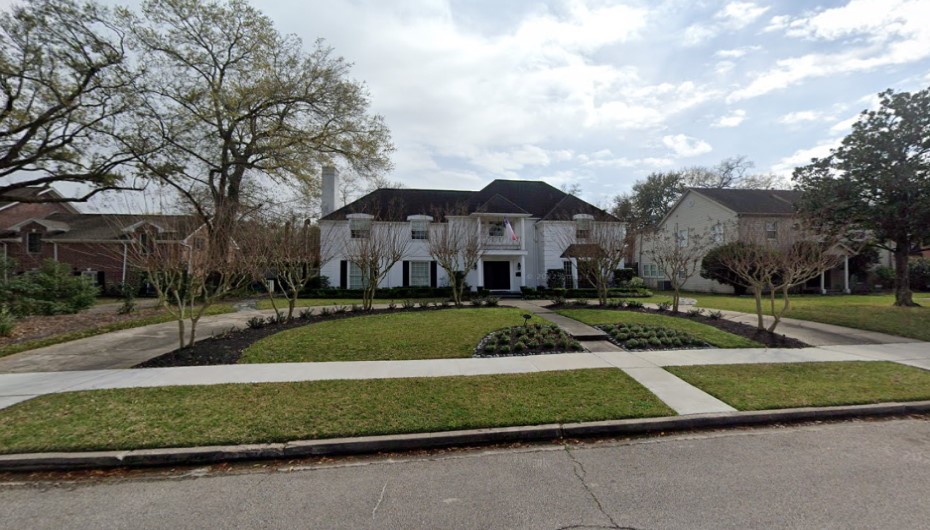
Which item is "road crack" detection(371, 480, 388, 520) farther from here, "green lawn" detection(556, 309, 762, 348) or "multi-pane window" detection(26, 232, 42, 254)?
"multi-pane window" detection(26, 232, 42, 254)

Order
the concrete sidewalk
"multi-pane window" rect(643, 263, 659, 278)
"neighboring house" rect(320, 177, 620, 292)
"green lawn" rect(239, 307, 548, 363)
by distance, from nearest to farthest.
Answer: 1. the concrete sidewalk
2. "green lawn" rect(239, 307, 548, 363)
3. "neighboring house" rect(320, 177, 620, 292)
4. "multi-pane window" rect(643, 263, 659, 278)

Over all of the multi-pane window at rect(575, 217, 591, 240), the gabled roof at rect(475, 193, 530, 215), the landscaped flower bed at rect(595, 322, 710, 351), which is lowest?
the landscaped flower bed at rect(595, 322, 710, 351)

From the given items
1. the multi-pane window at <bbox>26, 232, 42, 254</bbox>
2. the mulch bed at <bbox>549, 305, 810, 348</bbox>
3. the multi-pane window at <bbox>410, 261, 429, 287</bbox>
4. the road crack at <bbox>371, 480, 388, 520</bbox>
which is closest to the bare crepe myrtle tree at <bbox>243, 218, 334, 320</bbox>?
the road crack at <bbox>371, 480, 388, 520</bbox>

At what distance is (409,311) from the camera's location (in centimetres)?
1473

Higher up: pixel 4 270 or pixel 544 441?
pixel 4 270

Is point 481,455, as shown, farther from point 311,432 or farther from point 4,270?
→ point 4,270

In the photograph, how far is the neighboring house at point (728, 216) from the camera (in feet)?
86.1

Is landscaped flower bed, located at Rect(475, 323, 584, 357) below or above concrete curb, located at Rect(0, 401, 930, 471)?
above

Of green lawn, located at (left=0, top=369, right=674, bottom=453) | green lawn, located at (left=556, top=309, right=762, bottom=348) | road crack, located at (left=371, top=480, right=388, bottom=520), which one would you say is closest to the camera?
road crack, located at (left=371, top=480, right=388, bottom=520)

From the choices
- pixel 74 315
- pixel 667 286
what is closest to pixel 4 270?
pixel 74 315

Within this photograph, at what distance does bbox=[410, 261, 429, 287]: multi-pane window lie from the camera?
87.8 ft

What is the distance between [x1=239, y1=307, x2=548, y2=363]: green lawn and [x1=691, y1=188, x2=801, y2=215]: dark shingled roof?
23212mm

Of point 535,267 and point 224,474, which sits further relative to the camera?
point 535,267

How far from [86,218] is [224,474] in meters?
39.0
